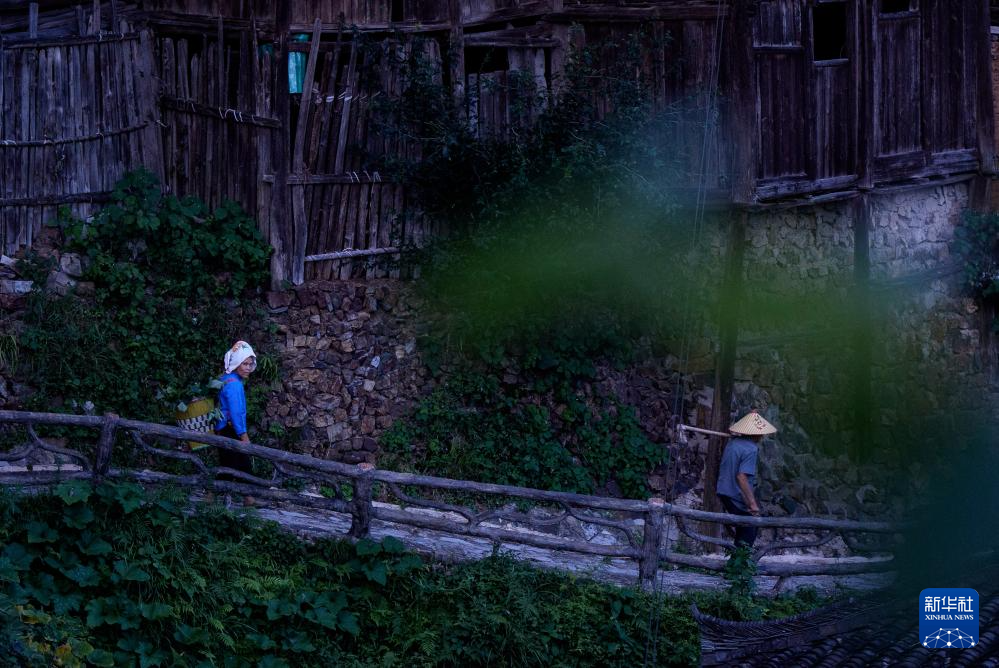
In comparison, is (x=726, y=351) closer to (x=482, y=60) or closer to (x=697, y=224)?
(x=697, y=224)

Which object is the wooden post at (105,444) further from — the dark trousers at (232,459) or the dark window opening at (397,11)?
the dark window opening at (397,11)

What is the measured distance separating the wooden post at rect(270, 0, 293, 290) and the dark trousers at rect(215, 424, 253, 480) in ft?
7.74

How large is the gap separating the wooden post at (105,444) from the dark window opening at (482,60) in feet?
18.9

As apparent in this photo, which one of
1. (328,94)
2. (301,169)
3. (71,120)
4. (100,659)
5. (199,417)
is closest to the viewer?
(100,659)

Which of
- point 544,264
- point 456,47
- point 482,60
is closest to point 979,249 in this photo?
point 544,264

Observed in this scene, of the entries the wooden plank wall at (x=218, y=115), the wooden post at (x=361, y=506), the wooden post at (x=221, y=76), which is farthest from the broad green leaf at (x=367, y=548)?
the wooden post at (x=221, y=76)

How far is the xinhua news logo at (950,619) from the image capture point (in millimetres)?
7605

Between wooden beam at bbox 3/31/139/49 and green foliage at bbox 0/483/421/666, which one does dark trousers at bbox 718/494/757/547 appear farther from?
wooden beam at bbox 3/31/139/49

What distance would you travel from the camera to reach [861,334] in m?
14.5

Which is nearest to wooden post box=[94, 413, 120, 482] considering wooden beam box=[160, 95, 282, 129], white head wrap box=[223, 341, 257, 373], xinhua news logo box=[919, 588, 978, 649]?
white head wrap box=[223, 341, 257, 373]

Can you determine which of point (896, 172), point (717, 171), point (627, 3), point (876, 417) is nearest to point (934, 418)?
point (876, 417)

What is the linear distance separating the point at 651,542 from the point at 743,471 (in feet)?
4.30

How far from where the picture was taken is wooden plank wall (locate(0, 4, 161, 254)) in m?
12.2

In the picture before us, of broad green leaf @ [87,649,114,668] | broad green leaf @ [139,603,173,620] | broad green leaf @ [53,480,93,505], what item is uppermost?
broad green leaf @ [53,480,93,505]
